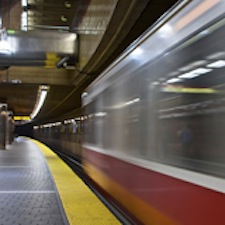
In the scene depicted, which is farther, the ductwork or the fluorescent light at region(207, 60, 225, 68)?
the ductwork

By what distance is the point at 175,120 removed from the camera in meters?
3.97

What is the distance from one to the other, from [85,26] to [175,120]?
38.8 feet

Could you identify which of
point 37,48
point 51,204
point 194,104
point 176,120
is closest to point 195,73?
point 194,104

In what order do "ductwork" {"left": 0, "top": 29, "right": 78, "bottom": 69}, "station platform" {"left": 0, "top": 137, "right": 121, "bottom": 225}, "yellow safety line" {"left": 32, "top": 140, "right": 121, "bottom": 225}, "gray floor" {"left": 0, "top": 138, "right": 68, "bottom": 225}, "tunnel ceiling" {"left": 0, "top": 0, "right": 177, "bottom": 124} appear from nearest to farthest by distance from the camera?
"yellow safety line" {"left": 32, "top": 140, "right": 121, "bottom": 225}, "station platform" {"left": 0, "top": 137, "right": 121, "bottom": 225}, "gray floor" {"left": 0, "top": 138, "right": 68, "bottom": 225}, "tunnel ceiling" {"left": 0, "top": 0, "right": 177, "bottom": 124}, "ductwork" {"left": 0, "top": 29, "right": 78, "bottom": 69}

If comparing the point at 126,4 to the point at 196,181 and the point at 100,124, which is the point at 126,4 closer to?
the point at 100,124

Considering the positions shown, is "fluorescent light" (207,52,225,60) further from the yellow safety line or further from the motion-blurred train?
the yellow safety line

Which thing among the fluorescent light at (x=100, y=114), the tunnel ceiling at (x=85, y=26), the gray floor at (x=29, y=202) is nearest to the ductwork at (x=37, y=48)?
the tunnel ceiling at (x=85, y=26)

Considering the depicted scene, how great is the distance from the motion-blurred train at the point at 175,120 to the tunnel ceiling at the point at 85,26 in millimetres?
3414

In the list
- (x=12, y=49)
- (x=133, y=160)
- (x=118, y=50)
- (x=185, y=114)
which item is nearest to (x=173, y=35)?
(x=185, y=114)

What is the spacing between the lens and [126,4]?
8773 millimetres

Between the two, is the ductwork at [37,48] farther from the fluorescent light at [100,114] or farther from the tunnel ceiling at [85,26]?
the fluorescent light at [100,114]

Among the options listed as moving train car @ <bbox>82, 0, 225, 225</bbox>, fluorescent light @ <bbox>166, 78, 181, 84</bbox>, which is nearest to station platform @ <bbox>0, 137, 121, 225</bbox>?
moving train car @ <bbox>82, 0, 225, 225</bbox>

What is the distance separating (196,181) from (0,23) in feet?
57.8

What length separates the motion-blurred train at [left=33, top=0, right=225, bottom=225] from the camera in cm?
315
